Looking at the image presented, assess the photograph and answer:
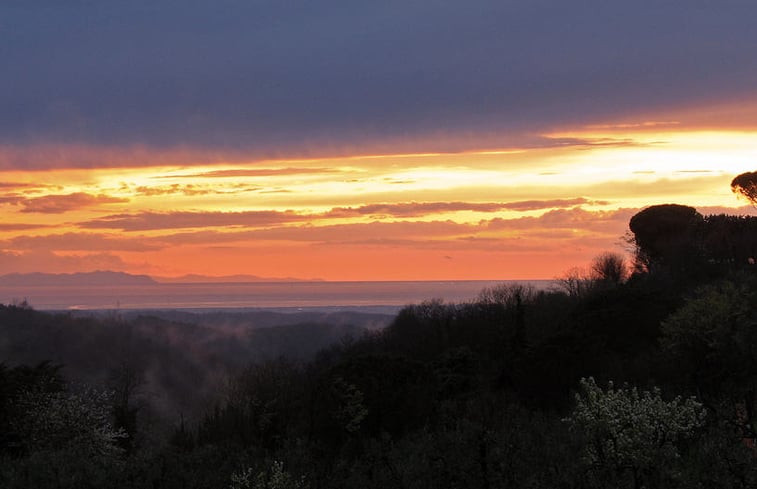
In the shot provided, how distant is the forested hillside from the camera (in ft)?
91.7

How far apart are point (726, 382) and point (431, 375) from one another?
20955 millimetres

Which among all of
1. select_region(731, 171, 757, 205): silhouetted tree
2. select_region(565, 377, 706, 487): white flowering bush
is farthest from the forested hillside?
select_region(731, 171, 757, 205): silhouetted tree

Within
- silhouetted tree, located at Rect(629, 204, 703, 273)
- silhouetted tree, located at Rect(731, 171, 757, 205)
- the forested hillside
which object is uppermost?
silhouetted tree, located at Rect(731, 171, 757, 205)

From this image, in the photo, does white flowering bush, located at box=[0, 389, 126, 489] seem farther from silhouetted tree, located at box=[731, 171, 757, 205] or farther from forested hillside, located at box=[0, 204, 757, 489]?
silhouetted tree, located at box=[731, 171, 757, 205]

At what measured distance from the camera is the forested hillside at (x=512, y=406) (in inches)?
1100

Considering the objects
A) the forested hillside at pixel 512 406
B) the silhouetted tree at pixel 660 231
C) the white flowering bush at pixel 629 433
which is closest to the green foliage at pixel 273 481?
the forested hillside at pixel 512 406

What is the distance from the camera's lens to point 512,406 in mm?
43188

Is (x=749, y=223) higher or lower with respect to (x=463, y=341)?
higher

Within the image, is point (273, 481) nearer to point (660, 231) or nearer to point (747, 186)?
point (660, 231)

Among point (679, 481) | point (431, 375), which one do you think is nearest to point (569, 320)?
point (431, 375)

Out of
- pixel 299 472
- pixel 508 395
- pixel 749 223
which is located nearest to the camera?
pixel 299 472

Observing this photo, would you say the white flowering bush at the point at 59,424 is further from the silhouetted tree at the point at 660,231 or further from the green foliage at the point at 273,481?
the silhouetted tree at the point at 660,231

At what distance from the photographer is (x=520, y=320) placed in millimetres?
61844

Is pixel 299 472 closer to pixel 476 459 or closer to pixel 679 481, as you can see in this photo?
pixel 476 459
